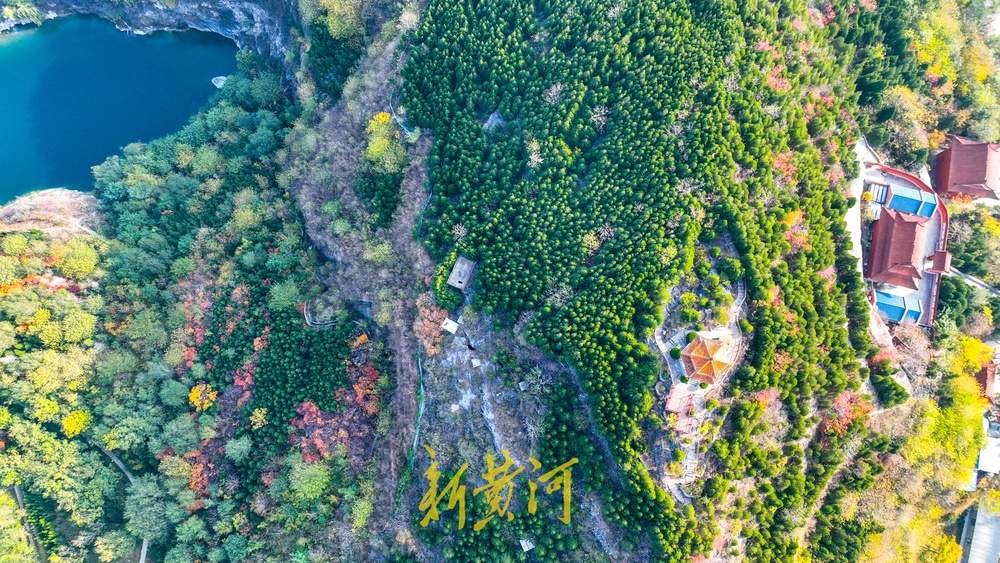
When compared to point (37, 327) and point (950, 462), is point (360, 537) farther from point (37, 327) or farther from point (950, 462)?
point (950, 462)

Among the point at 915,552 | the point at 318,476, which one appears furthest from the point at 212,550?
the point at 915,552

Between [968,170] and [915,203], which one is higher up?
[968,170]

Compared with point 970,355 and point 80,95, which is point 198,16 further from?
point 970,355

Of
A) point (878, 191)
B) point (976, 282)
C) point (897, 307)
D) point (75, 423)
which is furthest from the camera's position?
point (75, 423)

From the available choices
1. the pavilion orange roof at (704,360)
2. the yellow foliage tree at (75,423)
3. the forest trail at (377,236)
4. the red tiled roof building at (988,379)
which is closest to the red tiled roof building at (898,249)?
the red tiled roof building at (988,379)


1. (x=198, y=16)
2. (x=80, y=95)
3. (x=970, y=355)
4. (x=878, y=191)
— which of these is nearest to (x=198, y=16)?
(x=198, y=16)

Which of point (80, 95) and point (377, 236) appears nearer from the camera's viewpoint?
point (377, 236)

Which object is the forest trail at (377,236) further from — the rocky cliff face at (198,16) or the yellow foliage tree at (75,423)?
the yellow foliage tree at (75,423)
